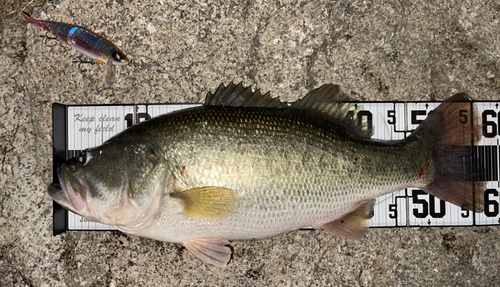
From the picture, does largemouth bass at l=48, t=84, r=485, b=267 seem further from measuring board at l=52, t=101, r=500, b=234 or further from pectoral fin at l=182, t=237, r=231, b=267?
measuring board at l=52, t=101, r=500, b=234

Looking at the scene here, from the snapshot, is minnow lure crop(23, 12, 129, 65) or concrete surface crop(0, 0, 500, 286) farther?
concrete surface crop(0, 0, 500, 286)

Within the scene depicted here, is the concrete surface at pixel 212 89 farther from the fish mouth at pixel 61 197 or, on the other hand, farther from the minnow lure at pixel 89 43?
the fish mouth at pixel 61 197

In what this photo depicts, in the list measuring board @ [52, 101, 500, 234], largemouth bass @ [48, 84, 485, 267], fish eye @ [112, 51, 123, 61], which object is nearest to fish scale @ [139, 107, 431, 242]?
largemouth bass @ [48, 84, 485, 267]

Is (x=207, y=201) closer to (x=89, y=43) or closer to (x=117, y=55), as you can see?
(x=117, y=55)

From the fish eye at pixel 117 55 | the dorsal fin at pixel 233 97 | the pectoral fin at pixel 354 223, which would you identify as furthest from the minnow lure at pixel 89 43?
the pectoral fin at pixel 354 223

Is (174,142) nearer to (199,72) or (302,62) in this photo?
(199,72)

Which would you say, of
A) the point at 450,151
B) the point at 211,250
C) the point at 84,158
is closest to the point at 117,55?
the point at 84,158

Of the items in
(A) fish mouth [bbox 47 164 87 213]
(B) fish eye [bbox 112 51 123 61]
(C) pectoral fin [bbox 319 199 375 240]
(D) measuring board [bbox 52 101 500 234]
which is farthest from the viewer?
(D) measuring board [bbox 52 101 500 234]
